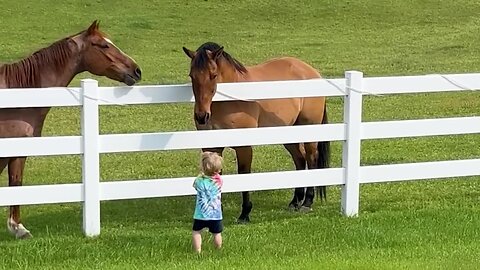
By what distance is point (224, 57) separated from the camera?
350 inches

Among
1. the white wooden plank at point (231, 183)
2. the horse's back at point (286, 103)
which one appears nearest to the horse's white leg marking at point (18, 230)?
the white wooden plank at point (231, 183)

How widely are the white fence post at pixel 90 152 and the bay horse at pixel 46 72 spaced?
735 mm

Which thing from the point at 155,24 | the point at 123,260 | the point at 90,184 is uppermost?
the point at 155,24

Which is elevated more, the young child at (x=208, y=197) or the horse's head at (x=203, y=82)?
the horse's head at (x=203, y=82)

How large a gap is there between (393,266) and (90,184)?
286 centimetres

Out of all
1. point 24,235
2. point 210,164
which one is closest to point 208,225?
point 210,164

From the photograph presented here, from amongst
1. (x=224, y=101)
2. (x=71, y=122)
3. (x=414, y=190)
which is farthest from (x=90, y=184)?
(x=71, y=122)

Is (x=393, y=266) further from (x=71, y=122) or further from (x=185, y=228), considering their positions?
(x=71, y=122)

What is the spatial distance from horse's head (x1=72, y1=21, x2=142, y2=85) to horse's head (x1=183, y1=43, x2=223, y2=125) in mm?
926

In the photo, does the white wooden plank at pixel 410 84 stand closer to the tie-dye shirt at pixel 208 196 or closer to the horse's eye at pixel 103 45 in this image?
the tie-dye shirt at pixel 208 196

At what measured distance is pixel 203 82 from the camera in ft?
26.3

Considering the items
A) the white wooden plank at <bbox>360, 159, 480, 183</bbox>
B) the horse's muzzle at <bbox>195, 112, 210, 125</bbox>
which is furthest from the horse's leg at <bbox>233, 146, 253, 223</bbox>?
the white wooden plank at <bbox>360, 159, 480, 183</bbox>

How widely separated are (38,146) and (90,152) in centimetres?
47

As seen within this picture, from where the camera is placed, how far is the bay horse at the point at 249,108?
805 centimetres
